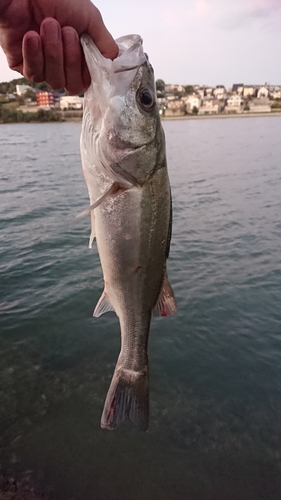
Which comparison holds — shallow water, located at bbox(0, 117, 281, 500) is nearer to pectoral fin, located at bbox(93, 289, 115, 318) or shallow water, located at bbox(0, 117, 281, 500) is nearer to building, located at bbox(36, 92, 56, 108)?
pectoral fin, located at bbox(93, 289, 115, 318)

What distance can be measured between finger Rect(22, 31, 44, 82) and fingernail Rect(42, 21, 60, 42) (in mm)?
64

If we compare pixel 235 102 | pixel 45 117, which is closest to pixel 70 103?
pixel 45 117

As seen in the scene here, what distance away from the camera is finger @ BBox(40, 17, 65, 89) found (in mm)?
2244

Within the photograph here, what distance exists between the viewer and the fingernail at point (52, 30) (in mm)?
2236

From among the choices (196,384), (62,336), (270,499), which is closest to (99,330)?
(62,336)

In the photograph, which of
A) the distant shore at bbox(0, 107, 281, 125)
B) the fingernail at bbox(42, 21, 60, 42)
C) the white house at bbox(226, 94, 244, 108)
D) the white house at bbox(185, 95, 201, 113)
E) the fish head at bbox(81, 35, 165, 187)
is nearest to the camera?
the fingernail at bbox(42, 21, 60, 42)

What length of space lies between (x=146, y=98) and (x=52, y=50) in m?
0.66

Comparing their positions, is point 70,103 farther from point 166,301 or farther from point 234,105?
point 166,301

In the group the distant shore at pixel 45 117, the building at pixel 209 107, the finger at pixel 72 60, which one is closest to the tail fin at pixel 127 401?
the finger at pixel 72 60

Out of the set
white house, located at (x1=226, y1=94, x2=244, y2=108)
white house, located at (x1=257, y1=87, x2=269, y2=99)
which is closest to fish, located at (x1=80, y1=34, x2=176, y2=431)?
white house, located at (x1=226, y1=94, x2=244, y2=108)

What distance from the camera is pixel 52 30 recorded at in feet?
7.37

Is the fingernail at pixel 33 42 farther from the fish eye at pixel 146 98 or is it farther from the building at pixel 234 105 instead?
the building at pixel 234 105

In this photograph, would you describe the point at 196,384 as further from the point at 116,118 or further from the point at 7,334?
the point at 116,118

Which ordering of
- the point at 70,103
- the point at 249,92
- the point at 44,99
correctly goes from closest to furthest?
the point at 70,103, the point at 44,99, the point at 249,92
